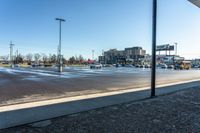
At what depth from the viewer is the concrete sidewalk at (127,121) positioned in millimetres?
5512

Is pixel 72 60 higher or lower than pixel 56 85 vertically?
higher

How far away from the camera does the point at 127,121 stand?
6219 millimetres

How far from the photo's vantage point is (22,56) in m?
124

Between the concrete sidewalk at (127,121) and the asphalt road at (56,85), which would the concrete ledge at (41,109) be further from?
the asphalt road at (56,85)

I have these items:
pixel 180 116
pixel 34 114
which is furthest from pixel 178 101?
pixel 34 114

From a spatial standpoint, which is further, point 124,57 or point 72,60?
point 124,57

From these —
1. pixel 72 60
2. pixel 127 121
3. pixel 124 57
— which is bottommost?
pixel 127 121

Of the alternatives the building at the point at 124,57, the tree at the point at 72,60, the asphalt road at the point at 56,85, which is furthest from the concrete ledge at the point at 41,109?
the tree at the point at 72,60

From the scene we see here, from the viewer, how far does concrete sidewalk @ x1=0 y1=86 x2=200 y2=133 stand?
551cm

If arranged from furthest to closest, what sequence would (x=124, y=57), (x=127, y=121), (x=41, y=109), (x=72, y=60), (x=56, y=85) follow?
(x=124, y=57)
(x=72, y=60)
(x=56, y=85)
(x=41, y=109)
(x=127, y=121)

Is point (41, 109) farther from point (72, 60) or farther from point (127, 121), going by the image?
point (72, 60)

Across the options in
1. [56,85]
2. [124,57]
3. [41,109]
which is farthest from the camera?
[124,57]

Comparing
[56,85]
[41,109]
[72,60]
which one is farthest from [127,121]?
[72,60]

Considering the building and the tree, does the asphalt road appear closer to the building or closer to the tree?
the tree
